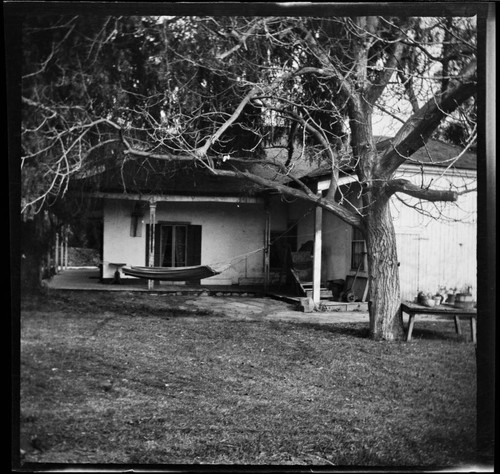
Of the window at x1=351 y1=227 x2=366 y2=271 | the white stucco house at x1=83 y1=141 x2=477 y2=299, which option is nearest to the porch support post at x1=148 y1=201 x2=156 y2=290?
the white stucco house at x1=83 y1=141 x2=477 y2=299

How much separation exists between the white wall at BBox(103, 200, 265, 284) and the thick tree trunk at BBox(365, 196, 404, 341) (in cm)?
86

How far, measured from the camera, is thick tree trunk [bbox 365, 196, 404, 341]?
4.00m

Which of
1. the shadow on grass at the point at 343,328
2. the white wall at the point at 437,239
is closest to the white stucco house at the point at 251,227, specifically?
the white wall at the point at 437,239

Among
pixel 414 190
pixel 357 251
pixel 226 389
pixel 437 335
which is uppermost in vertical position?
pixel 414 190

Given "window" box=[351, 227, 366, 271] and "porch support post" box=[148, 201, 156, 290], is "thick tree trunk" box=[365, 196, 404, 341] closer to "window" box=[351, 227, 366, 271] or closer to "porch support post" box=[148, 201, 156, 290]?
"window" box=[351, 227, 366, 271]

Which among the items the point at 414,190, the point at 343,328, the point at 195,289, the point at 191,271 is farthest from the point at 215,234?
the point at 414,190

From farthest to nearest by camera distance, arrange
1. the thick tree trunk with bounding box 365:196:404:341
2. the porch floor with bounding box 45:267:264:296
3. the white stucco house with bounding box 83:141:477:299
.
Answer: the thick tree trunk with bounding box 365:196:404:341 < the white stucco house with bounding box 83:141:477:299 < the porch floor with bounding box 45:267:264:296

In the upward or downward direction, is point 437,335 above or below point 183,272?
below

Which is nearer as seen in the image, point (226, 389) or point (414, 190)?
point (226, 389)

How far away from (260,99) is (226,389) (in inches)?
84.3

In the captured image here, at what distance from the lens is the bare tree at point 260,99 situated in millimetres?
3348

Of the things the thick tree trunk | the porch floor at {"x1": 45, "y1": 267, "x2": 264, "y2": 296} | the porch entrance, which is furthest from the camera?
the thick tree trunk

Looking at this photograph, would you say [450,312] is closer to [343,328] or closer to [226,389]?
[343,328]

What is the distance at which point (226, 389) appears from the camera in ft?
12.2
